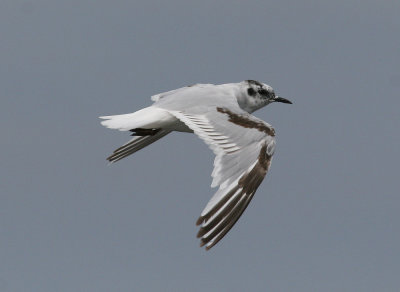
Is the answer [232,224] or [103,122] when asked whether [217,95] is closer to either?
[103,122]

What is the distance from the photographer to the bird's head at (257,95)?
63.3 ft

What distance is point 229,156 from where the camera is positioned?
14695 millimetres

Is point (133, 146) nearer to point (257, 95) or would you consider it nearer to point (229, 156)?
point (257, 95)

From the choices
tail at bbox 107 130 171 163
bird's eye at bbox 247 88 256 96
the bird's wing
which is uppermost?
bird's eye at bbox 247 88 256 96

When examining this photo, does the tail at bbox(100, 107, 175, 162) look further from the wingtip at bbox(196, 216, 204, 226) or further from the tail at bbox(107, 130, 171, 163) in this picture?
the wingtip at bbox(196, 216, 204, 226)

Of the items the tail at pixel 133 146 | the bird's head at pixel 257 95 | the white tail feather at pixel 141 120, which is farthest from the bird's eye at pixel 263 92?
the white tail feather at pixel 141 120

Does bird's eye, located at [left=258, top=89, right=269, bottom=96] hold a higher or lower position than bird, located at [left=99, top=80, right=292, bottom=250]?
higher

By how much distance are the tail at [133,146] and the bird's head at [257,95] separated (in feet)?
6.09

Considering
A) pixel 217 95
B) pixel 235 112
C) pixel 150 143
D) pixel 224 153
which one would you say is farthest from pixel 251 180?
pixel 150 143

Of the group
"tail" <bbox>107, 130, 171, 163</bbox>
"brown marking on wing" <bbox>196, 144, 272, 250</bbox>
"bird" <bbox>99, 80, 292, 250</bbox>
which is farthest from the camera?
"tail" <bbox>107, 130, 171, 163</bbox>

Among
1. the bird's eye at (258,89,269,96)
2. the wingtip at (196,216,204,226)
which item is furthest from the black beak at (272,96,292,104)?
the wingtip at (196,216,204,226)

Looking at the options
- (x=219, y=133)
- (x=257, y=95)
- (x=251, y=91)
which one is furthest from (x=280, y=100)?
(x=219, y=133)

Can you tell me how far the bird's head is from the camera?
19.3 meters

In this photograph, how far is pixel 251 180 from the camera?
1465 cm
